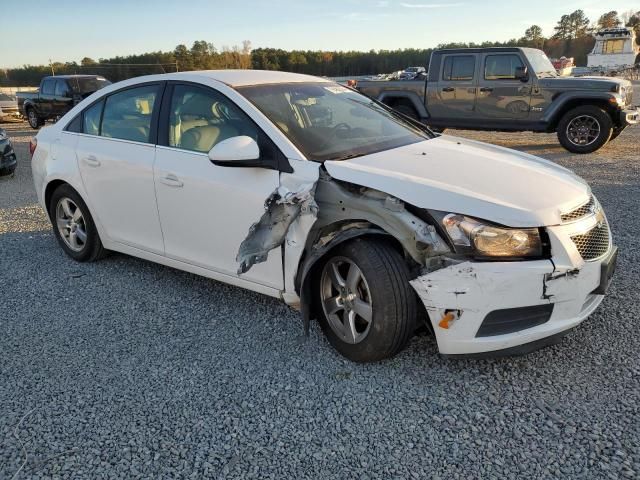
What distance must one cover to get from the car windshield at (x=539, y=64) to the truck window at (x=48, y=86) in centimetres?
1479

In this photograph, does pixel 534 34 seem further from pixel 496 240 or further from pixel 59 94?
pixel 496 240

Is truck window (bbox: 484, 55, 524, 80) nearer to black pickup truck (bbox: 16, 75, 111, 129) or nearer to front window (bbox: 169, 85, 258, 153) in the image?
front window (bbox: 169, 85, 258, 153)

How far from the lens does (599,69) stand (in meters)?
36.2

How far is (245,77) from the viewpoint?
3.81 metres

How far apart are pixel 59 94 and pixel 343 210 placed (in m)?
17.1

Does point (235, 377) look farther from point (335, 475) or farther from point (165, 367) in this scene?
point (335, 475)

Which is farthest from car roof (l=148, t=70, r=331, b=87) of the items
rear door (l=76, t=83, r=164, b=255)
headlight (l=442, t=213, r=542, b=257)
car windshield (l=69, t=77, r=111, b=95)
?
car windshield (l=69, t=77, r=111, b=95)

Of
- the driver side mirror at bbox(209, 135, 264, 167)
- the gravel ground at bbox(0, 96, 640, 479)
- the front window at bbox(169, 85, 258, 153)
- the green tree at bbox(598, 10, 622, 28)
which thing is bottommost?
the gravel ground at bbox(0, 96, 640, 479)

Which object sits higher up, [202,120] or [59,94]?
[202,120]

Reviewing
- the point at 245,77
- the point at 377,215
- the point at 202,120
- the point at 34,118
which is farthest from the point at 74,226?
the point at 34,118

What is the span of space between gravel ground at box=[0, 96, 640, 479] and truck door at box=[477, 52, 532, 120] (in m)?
7.27

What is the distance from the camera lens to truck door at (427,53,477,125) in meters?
10.9

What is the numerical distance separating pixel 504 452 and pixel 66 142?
422 cm

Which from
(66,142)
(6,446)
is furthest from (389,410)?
(66,142)
